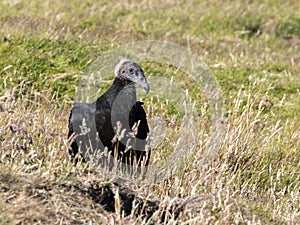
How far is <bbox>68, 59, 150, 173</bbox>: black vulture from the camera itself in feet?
16.9

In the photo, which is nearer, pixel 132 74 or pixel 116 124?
pixel 116 124

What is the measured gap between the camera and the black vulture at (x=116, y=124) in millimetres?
5160

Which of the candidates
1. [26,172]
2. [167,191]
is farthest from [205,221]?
[26,172]

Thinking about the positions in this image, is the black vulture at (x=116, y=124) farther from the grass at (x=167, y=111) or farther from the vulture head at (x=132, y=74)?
the grass at (x=167, y=111)

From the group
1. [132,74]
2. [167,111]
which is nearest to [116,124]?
[132,74]

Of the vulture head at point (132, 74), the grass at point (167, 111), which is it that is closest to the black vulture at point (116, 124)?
the vulture head at point (132, 74)

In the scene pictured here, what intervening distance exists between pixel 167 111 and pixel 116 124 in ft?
7.94

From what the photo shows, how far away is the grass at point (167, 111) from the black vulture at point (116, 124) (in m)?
0.19

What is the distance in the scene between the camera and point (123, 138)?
521 centimetres

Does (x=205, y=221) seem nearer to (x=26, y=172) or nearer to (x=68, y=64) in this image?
(x=26, y=172)

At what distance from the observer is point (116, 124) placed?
16.9 feet

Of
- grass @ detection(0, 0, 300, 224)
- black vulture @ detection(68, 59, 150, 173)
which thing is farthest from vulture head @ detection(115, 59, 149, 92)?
→ grass @ detection(0, 0, 300, 224)

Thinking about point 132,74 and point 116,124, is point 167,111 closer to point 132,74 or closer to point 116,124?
point 132,74

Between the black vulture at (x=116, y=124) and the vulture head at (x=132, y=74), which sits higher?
the vulture head at (x=132, y=74)
